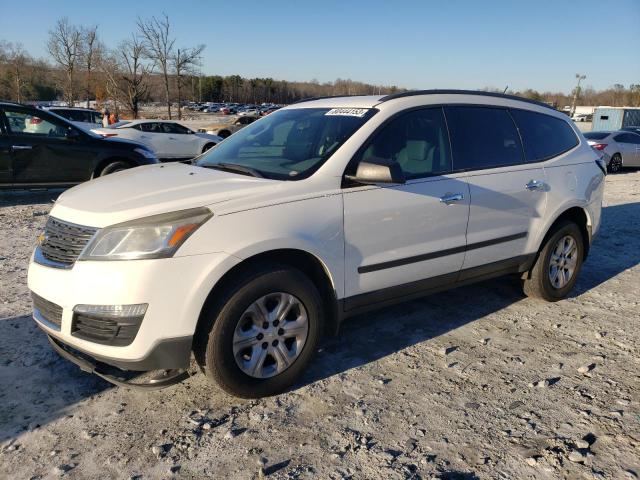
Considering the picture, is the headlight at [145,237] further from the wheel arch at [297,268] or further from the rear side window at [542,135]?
the rear side window at [542,135]

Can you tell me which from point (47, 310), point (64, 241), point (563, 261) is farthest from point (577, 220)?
point (47, 310)

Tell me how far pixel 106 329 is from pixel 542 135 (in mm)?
3908

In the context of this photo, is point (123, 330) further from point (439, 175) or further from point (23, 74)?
point (23, 74)

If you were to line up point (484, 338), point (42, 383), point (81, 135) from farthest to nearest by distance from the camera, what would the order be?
point (81, 135) → point (484, 338) → point (42, 383)

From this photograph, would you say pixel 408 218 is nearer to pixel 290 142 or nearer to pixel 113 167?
pixel 290 142

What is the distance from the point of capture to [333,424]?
2.94m

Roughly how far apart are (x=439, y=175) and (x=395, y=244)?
0.67 m

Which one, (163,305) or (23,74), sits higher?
(23,74)

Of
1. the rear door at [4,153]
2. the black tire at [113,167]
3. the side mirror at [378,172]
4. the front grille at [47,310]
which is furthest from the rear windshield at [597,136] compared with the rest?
the front grille at [47,310]

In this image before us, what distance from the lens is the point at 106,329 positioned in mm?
2777

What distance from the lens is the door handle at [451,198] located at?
3.76 m

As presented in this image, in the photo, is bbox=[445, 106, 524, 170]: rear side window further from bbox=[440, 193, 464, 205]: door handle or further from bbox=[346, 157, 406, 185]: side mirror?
bbox=[346, 157, 406, 185]: side mirror

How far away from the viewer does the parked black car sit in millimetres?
8258

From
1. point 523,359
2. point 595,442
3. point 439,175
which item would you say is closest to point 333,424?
point 595,442
